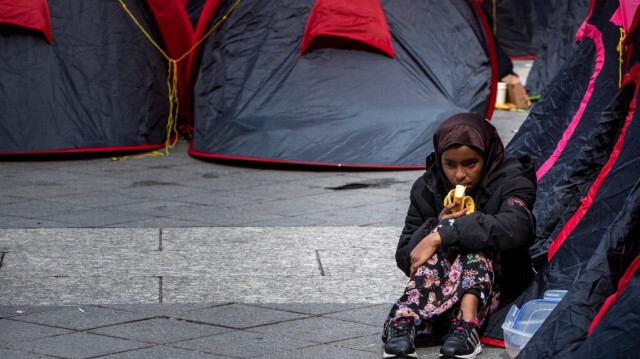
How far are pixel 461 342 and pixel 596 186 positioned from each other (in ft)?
3.45

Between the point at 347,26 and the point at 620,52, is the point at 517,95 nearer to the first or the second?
the point at 347,26

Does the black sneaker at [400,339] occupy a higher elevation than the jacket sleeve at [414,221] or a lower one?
lower

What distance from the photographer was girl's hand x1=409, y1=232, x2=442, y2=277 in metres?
4.39

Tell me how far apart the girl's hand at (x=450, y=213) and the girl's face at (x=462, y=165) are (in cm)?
13

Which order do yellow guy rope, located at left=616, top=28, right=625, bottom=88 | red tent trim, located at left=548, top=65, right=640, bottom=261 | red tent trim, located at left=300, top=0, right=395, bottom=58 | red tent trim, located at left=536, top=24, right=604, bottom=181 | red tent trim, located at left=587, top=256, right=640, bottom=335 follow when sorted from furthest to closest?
red tent trim, located at left=300, top=0, right=395, bottom=58 < red tent trim, located at left=536, top=24, right=604, bottom=181 < yellow guy rope, located at left=616, top=28, right=625, bottom=88 < red tent trim, located at left=548, top=65, right=640, bottom=261 < red tent trim, located at left=587, top=256, right=640, bottom=335

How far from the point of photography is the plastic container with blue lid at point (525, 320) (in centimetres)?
421

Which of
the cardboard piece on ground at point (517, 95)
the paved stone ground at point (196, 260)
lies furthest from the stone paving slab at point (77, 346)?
the cardboard piece on ground at point (517, 95)

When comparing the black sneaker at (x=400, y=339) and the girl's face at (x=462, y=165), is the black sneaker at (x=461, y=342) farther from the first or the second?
the girl's face at (x=462, y=165)

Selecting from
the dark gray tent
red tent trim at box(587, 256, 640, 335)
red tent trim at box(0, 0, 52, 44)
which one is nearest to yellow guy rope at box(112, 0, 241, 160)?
the dark gray tent

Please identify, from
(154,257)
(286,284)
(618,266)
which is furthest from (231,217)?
(618,266)

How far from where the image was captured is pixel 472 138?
14.8 feet

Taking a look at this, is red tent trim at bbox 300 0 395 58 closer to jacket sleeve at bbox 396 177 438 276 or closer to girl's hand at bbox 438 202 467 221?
jacket sleeve at bbox 396 177 438 276

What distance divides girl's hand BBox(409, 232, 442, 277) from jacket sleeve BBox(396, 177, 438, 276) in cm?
10

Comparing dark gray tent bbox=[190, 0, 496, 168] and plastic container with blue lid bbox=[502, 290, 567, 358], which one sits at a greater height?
plastic container with blue lid bbox=[502, 290, 567, 358]
